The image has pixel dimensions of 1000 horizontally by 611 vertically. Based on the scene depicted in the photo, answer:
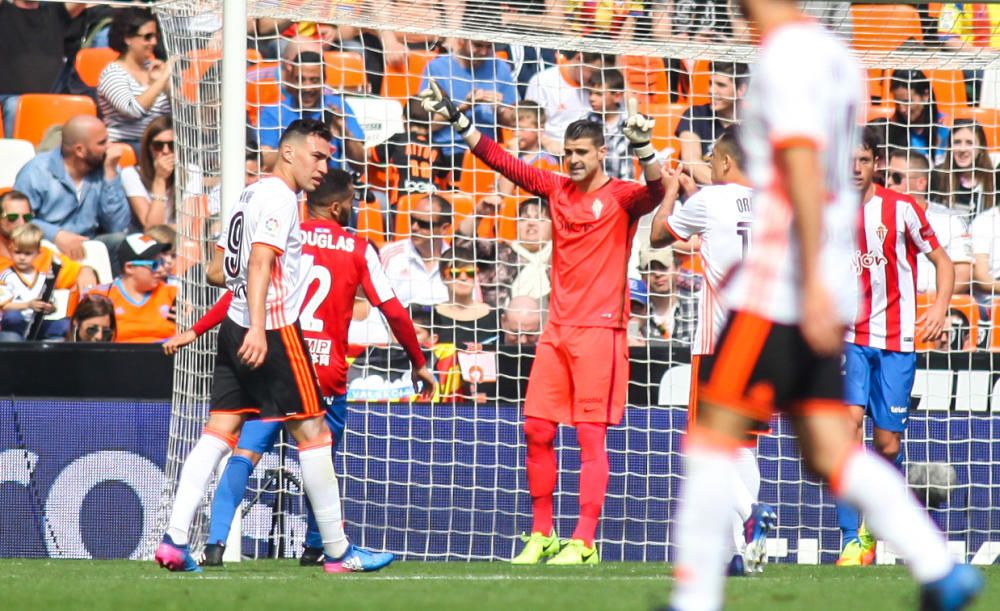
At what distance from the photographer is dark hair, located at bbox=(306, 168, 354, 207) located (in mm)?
7793

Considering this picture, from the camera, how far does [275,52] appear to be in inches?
469

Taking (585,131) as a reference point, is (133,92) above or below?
above

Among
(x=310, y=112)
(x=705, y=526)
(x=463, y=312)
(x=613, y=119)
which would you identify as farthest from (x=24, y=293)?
(x=705, y=526)

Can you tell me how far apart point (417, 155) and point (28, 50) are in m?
3.63

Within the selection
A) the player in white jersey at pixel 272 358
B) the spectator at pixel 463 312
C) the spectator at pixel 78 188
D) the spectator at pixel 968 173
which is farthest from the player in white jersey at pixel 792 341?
the spectator at pixel 78 188

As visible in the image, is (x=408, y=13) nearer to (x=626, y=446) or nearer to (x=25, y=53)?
(x=626, y=446)

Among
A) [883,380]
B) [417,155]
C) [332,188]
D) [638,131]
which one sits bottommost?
[883,380]

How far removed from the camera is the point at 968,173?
11.4 metres

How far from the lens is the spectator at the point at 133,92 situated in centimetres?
1218

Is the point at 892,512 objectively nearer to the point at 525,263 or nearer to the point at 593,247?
the point at 593,247

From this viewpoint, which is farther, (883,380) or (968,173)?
(968,173)

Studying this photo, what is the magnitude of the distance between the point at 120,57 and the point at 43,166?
1.20m

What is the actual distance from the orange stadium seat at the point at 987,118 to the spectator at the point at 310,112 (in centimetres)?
479

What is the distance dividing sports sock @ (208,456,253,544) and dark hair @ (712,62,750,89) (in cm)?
523
